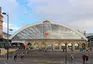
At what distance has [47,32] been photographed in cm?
15350

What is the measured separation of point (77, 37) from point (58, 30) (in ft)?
39.4

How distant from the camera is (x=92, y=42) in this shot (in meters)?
179

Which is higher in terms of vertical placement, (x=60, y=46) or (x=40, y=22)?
(x=40, y=22)

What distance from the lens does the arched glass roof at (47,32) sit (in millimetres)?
152250

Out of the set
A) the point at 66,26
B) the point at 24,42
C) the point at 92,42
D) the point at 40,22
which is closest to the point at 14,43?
the point at 24,42

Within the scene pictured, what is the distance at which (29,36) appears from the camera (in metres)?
152

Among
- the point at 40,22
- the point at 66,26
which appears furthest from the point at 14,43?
the point at 66,26

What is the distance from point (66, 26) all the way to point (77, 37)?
9463 mm

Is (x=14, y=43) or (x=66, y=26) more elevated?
(x=66, y=26)

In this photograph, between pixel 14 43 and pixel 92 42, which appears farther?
pixel 92 42

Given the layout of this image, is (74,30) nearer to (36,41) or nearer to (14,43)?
(36,41)

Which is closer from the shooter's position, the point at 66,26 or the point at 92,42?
the point at 66,26

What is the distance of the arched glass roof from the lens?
500 feet

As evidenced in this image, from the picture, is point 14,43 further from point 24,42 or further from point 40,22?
point 40,22
